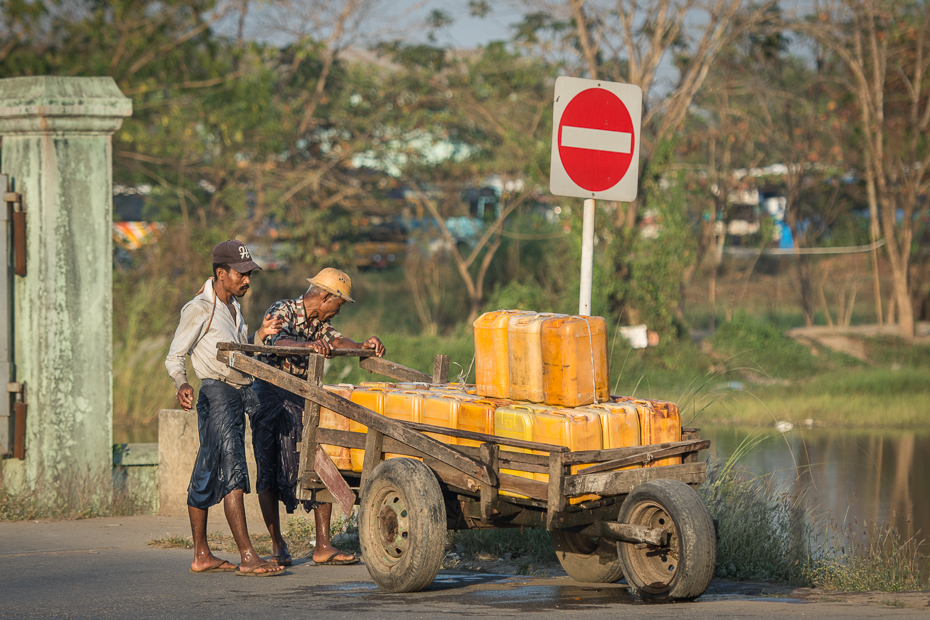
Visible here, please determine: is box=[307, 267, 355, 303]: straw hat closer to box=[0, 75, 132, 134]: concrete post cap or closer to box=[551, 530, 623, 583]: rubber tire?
box=[551, 530, 623, 583]: rubber tire

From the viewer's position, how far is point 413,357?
17.0 m

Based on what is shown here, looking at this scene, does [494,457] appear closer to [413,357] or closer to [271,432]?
[271,432]

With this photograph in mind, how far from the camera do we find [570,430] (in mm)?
5371

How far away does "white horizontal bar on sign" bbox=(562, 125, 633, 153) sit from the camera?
7.01 meters

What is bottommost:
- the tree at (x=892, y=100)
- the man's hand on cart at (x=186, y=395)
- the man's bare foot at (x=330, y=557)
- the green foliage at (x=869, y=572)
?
the green foliage at (x=869, y=572)

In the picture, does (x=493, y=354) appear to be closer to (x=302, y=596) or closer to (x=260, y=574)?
(x=302, y=596)

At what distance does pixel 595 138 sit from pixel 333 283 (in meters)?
1.83

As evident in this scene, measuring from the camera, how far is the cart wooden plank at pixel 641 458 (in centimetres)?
538

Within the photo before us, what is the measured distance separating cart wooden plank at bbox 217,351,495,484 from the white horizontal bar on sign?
84.9 inches

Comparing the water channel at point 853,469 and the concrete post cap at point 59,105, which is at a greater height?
the concrete post cap at point 59,105

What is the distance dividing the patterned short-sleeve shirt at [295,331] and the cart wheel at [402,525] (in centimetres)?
122

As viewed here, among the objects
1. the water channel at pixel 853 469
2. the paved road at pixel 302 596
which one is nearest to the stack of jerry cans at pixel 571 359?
the paved road at pixel 302 596

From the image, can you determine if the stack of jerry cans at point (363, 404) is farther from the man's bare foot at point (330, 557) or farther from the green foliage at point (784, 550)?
the green foliage at point (784, 550)

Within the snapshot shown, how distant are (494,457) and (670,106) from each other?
578 inches
